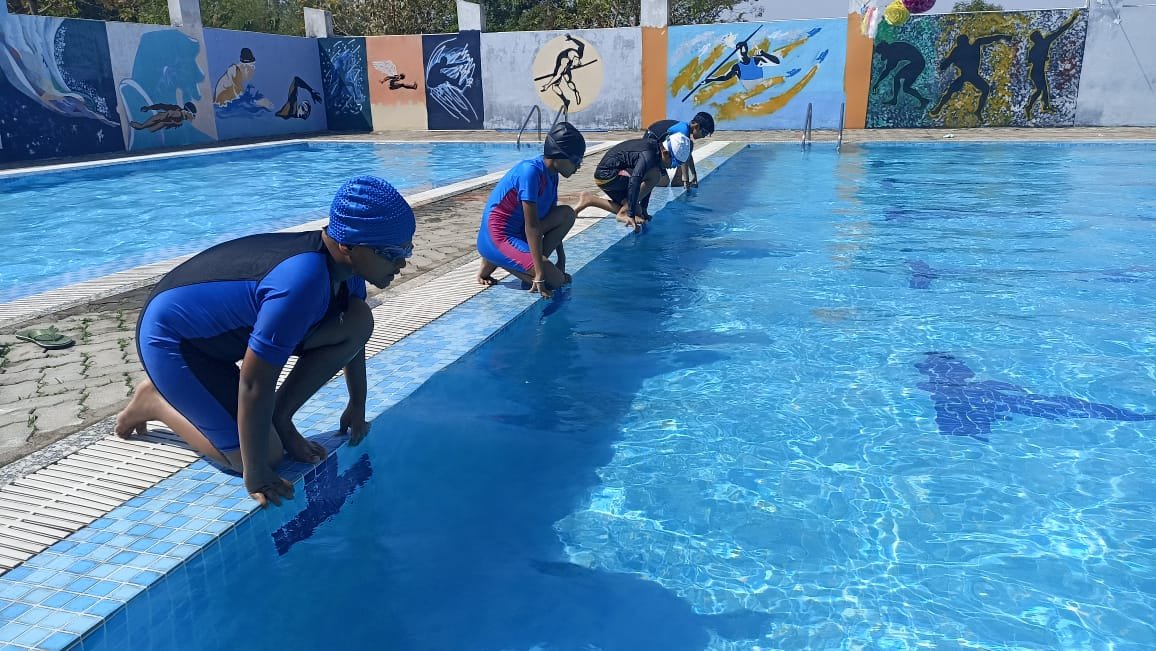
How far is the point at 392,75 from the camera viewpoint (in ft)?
82.9

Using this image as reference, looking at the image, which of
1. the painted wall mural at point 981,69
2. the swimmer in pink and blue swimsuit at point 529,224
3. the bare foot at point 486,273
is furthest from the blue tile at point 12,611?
the painted wall mural at point 981,69

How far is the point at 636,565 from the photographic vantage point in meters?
3.32

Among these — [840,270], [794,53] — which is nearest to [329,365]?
[840,270]

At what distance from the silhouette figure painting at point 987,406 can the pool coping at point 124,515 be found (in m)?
2.83

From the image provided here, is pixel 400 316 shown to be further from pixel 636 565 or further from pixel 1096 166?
pixel 1096 166

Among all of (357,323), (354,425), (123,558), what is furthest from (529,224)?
(123,558)

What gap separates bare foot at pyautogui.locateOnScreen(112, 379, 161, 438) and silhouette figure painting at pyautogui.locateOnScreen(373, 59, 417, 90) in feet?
76.4

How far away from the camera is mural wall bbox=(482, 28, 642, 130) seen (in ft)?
76.0

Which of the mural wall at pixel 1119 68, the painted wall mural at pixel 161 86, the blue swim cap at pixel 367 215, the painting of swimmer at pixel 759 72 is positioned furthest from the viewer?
the painting of swimmer at pixel 759 72

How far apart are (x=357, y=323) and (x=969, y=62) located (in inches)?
869

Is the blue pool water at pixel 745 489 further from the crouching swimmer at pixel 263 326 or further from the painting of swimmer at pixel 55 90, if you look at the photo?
the painting of swimmer at pixel 55 90

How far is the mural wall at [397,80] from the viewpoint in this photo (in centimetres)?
2492

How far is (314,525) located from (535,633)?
39.3 inches

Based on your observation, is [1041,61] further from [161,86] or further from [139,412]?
[139,412]
